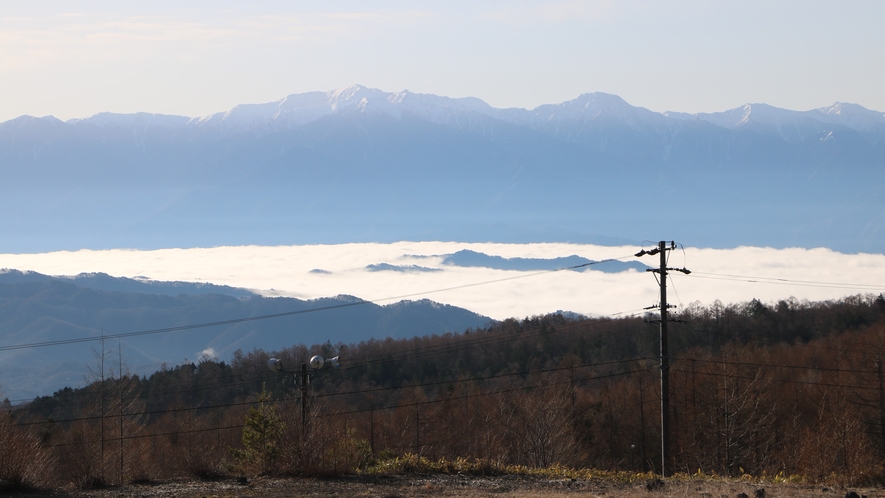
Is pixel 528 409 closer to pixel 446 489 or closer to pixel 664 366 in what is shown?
pixel 664 366

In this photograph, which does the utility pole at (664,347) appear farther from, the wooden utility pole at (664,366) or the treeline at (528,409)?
the treeline at (528,409)

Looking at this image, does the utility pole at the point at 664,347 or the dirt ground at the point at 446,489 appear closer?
the dirt ground at the point at 446,489

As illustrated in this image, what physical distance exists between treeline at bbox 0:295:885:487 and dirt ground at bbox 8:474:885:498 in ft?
6.40

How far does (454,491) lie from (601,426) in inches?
2135

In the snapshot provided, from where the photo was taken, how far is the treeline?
98.2 ft

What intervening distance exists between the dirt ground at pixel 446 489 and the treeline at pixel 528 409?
6.40 feet

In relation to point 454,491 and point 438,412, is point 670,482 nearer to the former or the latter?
point 454,491

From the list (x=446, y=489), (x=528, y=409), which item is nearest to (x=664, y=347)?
(x=446, y=489)

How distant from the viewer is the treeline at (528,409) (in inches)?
1179

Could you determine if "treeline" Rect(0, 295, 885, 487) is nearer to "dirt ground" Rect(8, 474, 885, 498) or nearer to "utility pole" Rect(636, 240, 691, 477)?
"dirt ground" Rect(8, 474, 885, 498)

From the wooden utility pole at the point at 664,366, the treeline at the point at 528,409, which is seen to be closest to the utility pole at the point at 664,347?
the wooden utility pole at the point at 664,366

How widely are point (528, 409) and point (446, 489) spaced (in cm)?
3544

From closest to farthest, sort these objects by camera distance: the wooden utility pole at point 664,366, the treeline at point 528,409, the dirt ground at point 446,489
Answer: the dirt ground at point 446,489
the treeline at point 528,409
the wooden utility pole at point 664,366

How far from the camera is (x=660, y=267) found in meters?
32.3
